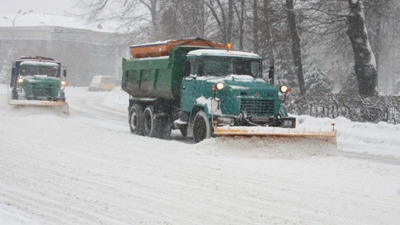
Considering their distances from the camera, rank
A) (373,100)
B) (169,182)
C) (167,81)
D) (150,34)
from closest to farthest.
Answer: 1. (169,182)
2. (167,81)
3. (373,100)
4. (150,34)

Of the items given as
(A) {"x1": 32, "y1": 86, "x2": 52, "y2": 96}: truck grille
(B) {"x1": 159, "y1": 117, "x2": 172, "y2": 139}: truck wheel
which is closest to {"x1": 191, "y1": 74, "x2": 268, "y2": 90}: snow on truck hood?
(B) {"x1": 159, "y1": 117, "x2": 172, "y2": 139}: truck wheel

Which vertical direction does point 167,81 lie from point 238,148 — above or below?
above

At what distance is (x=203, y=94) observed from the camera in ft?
47.2

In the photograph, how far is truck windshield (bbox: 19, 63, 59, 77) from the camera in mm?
25391

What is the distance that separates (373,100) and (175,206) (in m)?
14.6

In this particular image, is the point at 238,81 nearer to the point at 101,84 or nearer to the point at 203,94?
the point at 203,94

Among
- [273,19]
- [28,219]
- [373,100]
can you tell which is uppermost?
[273,19]

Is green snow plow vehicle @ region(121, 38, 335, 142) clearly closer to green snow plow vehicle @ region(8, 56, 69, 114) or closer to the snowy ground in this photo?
the snowy ground

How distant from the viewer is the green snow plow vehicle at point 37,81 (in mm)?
24922

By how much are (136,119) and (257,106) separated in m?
5.68

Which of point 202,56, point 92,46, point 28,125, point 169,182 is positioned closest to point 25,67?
point 28,125

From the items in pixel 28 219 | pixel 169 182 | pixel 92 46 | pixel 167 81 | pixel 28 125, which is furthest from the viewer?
Result: pixel 92 46

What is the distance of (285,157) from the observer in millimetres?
12219

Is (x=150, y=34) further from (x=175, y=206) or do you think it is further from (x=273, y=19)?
(x=175, y=206)
